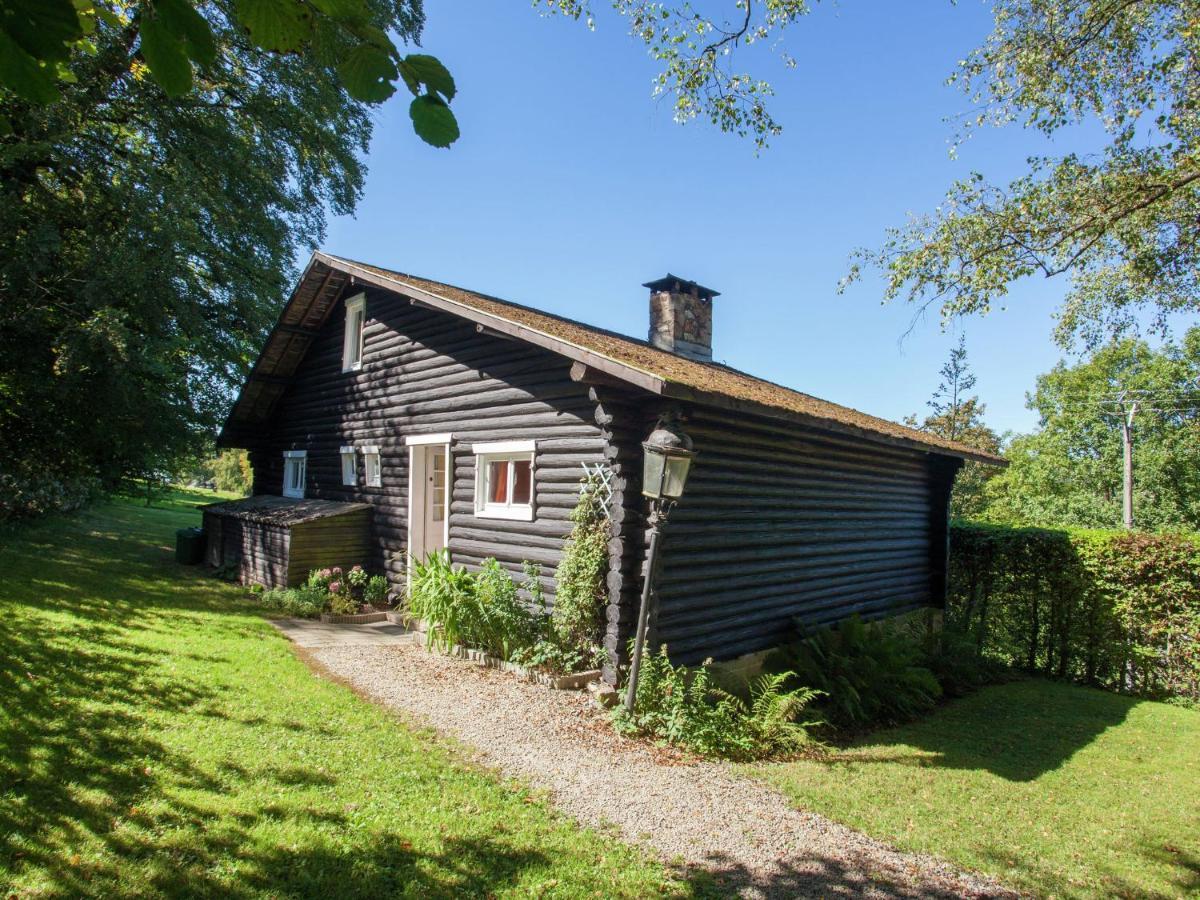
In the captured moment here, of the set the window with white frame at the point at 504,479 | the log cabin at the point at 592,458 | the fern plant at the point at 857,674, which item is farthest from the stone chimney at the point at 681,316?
the fern plant at the point at 857,674

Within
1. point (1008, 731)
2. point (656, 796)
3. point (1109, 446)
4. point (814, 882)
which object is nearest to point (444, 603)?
point (656, 796)

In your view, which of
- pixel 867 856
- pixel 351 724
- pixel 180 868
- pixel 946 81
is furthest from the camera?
pixel 946 81

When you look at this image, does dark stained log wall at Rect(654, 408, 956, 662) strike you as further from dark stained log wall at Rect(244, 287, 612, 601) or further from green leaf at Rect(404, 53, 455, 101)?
green leaf at Rect(404, 53, 455, 101)

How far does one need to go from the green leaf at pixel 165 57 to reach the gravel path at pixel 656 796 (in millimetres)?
4647

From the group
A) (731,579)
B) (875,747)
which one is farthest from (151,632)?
(875,747)

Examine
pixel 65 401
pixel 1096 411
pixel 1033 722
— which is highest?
pixel 1096 411

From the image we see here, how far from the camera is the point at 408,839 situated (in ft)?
13.3

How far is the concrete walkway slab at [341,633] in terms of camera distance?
8781mm

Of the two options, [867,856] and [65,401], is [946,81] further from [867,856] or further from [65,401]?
[65,401]

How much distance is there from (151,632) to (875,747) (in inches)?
334

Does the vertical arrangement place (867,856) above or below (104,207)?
below

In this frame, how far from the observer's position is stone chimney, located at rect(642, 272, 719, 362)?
13359 mm

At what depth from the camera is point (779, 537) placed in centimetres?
895

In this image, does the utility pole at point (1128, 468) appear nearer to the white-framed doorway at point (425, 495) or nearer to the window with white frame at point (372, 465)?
the white-framed doorway at point (425, 495)
